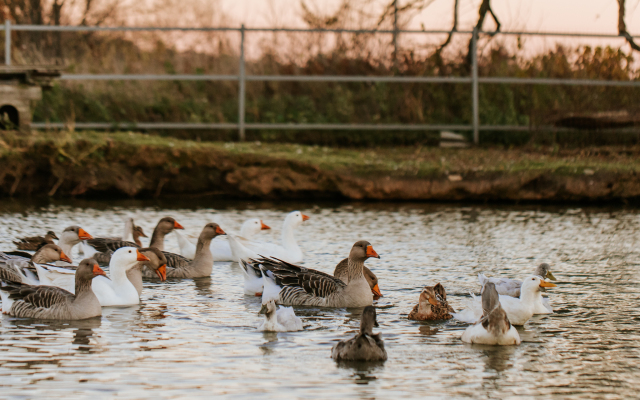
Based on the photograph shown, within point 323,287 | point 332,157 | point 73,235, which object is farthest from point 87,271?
point 332,157

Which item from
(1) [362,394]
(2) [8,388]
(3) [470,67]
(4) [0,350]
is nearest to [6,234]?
(4) [0,350]

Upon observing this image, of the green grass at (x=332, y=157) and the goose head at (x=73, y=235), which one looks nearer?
the goose head at (x=73, y=235)

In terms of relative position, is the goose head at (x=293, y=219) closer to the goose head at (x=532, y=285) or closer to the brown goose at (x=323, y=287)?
the brown goose at (x=323, y=287)

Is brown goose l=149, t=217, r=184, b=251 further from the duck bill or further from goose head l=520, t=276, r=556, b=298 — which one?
goose head l=520, t=276, r=556, b=298

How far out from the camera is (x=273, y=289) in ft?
25.9

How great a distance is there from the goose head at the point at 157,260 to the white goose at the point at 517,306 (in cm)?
303

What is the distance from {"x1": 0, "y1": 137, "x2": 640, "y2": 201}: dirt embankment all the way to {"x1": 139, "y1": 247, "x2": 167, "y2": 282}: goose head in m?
7.35

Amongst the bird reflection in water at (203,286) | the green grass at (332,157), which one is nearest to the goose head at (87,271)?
the bird reflection in water at (203,286)

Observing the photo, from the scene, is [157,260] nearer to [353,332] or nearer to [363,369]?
[353,332]

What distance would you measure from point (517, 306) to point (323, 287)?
1736 mm

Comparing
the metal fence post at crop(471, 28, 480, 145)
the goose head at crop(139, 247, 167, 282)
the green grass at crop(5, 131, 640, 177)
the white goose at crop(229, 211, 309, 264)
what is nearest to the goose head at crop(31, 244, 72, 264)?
the goose head at crop(139, 247, 167, 282)

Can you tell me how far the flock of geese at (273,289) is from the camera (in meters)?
6.40

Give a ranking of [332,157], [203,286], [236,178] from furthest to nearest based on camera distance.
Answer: [332,157] < [236,178] < [203,286]

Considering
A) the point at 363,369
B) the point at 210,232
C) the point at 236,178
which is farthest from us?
the point at 236,178
